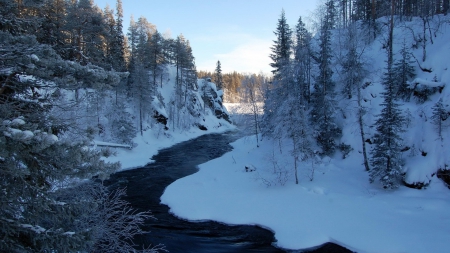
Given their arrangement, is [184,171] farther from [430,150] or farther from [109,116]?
[430,150]

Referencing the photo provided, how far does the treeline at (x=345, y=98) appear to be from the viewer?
14984mm

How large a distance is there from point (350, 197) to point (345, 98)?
1230 centimetres

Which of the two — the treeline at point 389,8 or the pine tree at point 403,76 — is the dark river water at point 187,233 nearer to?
the pine tree at point 403,76

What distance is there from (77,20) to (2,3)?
96.6ft

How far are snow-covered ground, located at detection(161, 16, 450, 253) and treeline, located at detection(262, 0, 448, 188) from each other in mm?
719

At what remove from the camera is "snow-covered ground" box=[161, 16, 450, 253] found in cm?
1116

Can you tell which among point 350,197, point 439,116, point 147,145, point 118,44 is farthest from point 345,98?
point 118,44

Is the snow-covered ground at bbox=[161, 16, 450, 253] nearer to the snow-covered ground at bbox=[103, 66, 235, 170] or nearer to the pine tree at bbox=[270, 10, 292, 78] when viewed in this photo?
the snow-covered ground at bbox=[103, 66, 235, 170]

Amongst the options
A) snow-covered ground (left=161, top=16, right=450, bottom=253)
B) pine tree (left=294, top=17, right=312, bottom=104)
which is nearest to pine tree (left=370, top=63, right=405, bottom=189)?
snow-covered ground (left=161, top=16, right=450, bottom=253)

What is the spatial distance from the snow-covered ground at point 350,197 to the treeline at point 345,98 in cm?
72

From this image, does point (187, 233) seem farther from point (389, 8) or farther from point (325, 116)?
→ point (389, 8)

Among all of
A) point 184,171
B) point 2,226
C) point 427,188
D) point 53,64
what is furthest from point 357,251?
point 184,171

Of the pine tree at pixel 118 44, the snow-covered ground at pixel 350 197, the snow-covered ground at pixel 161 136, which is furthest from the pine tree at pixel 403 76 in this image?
the pine tree at pixel 118 44

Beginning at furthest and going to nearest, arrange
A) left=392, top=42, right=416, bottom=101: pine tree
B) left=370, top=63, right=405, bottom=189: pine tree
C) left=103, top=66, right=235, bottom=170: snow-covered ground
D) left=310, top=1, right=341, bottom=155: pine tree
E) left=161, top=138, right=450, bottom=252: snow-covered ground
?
left=103, top=66, right=235, bottom=170: snow-covered ground → left=310, top=1, right=341, bottom=155: pine tree → left=392, top=42, right=416, bottom=101: pine tree → left=370, top=63, right=405, bottom=189: pine tree → left=161, top=138, right=450, bottom=252: snow-covered ground
